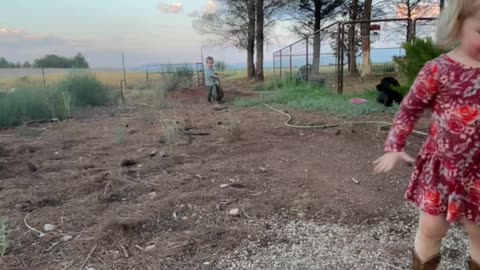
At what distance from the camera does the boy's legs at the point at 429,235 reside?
1528mm

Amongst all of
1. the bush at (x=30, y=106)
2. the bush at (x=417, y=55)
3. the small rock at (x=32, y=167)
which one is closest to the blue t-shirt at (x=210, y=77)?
the bush at (x=30, y=106)

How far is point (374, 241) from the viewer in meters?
2.50

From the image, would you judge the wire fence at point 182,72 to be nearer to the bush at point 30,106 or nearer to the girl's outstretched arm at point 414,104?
the bush at point 30,106

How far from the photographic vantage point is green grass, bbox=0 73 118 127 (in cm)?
805

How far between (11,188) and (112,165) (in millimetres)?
985

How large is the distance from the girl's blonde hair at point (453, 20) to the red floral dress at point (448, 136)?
0.06 meters

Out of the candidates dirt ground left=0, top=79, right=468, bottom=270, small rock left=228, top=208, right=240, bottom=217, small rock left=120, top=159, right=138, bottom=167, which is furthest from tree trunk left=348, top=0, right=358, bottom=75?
small rock left=228, top=208, right=240, bottom=217

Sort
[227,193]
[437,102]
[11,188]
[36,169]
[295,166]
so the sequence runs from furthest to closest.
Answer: [36,169]
[295,166]
[11,188]
[227,193]
[437,102]

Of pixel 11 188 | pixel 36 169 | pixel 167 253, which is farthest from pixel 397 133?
pixel 36 169

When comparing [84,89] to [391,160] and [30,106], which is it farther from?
[391,160]

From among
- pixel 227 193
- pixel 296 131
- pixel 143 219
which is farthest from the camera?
pixel 296 131

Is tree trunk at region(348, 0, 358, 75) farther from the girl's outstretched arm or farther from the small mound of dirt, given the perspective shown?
the girl's outstretched arm

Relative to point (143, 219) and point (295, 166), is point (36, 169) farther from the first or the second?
point (295, 166)

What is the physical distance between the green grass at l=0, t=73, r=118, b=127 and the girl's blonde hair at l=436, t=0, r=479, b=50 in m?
7.03
